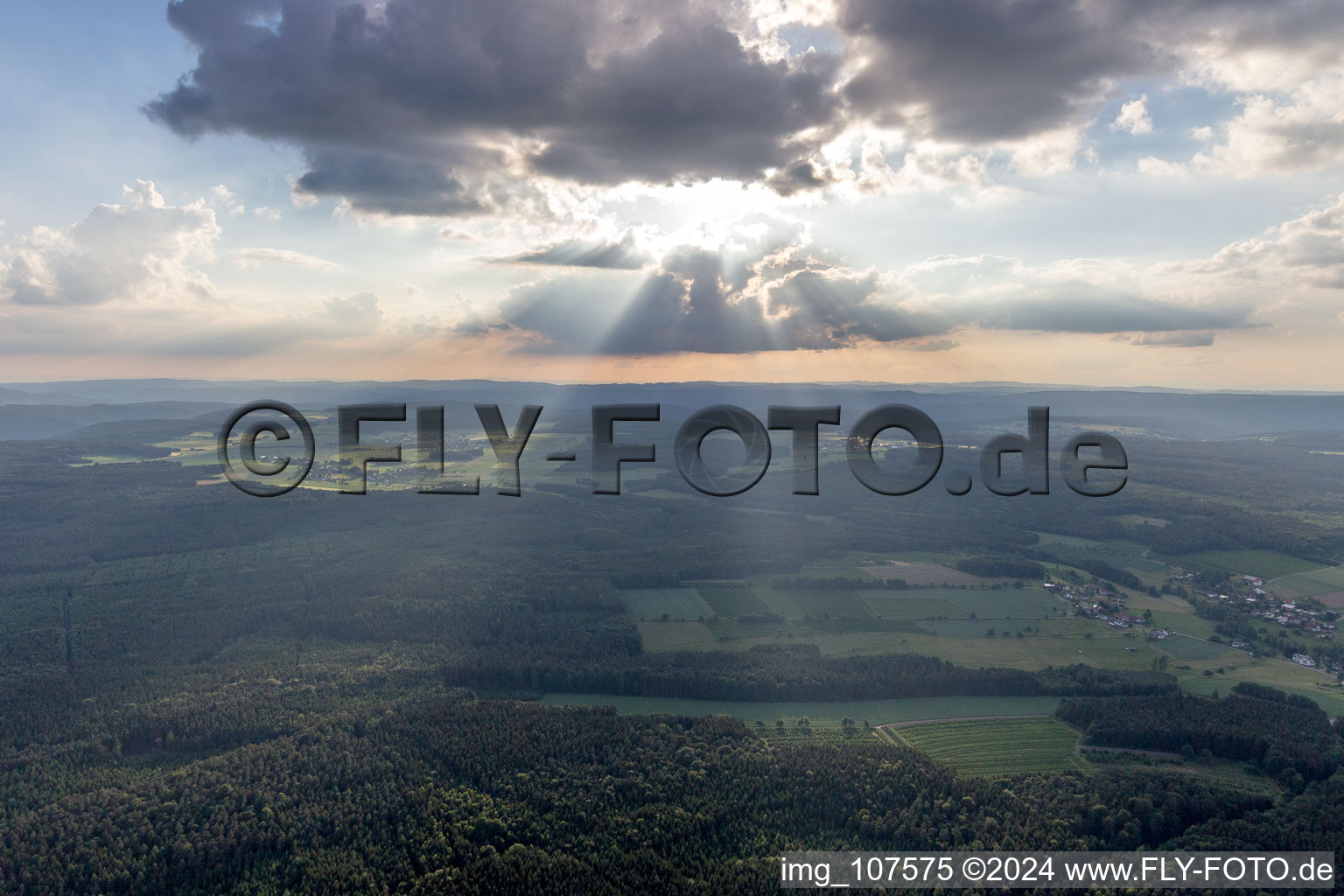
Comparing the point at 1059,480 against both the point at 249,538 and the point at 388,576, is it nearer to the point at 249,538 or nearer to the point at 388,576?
the point at 388,576

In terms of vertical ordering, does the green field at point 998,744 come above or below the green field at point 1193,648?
below

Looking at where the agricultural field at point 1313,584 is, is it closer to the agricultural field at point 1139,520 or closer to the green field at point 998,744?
the agricultural field at point 1139,520

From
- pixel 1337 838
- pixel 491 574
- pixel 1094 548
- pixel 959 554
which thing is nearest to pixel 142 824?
pixel 491 574

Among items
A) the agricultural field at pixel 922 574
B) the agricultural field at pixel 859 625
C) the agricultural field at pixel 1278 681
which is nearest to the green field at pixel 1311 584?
the agricultural field at pixel 1278 681

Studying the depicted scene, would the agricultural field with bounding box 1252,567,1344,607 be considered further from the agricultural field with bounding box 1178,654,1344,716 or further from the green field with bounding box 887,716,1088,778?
the green field with bounding box 887,716,1088,778

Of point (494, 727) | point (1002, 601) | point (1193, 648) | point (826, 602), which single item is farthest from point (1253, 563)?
point (494, 727)

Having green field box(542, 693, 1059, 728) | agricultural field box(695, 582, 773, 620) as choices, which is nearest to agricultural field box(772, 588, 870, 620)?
agricultural field box(695, 582, 773, 620)

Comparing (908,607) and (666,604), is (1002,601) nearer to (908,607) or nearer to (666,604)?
(908,607)
